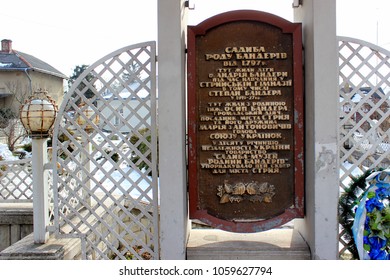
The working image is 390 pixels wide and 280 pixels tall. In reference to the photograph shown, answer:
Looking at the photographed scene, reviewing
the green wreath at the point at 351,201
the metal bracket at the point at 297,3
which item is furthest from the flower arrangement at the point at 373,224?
the metal bracket at the point at 297,3

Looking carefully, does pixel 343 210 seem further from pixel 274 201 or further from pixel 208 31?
pixel 208 31

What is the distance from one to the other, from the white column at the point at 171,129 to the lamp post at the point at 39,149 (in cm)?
129

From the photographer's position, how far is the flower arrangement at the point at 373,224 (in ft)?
10.0

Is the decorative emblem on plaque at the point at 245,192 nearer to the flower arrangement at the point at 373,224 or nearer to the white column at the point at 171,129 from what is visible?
the white column at the point at 171,129

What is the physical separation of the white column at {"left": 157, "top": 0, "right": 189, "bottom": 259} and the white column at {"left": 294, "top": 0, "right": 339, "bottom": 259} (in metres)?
1.23

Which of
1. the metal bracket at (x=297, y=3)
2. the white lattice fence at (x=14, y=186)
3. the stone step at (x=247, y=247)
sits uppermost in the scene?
the metal bracket at (x=297, y=3)

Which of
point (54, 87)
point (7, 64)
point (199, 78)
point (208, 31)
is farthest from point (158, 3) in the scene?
point (54, 87)

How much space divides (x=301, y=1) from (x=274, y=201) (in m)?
2.08

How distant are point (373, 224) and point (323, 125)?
97 cm

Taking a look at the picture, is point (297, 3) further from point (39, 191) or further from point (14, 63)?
point (14, 63)

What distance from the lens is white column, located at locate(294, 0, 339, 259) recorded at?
10.5 feet

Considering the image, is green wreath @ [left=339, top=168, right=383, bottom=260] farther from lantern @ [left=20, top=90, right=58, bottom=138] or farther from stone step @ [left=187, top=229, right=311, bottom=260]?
lantern @ [left=20, top=90, right=58, bottom=138]

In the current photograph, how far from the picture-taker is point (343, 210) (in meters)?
3.36
